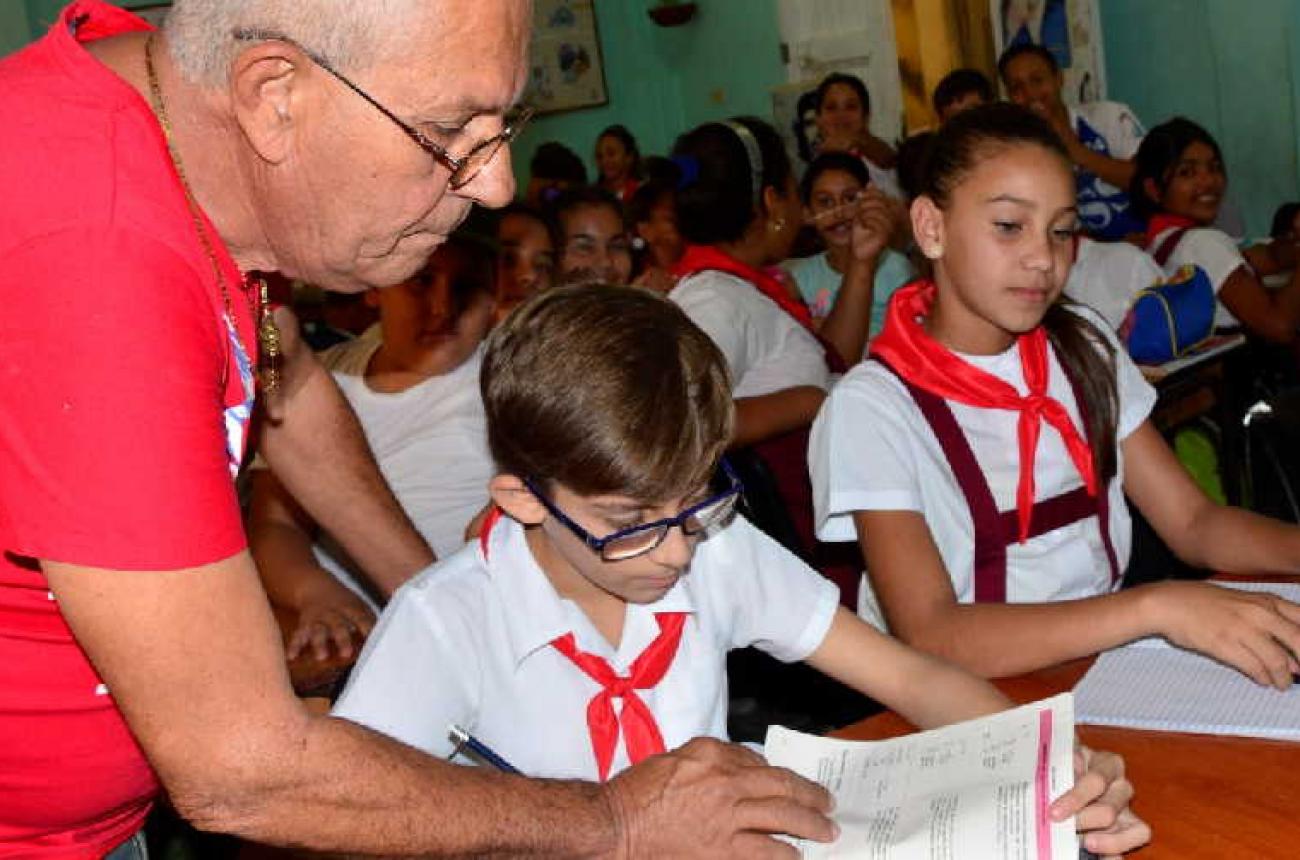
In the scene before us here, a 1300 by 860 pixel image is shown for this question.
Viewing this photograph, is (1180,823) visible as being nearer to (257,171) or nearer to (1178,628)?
(1178,628)

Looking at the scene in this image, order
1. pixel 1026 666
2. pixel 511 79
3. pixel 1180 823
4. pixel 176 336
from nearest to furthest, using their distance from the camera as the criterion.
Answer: pixel 176 336
pixel 511 79
pixel 1180 823
pixel 1026 666

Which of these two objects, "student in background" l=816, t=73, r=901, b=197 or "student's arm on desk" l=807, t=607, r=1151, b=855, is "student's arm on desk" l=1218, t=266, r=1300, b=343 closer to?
"student in background" l=816, t=73, r=901, b=197

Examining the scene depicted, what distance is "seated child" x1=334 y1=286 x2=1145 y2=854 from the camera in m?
1.43

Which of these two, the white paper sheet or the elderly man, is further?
the white paper sheet

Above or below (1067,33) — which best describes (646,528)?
below

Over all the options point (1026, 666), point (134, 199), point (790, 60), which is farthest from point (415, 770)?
point (790, 60)

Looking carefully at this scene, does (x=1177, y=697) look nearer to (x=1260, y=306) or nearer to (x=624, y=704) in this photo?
(x=624, y=704)

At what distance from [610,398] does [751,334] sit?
6.96 ft

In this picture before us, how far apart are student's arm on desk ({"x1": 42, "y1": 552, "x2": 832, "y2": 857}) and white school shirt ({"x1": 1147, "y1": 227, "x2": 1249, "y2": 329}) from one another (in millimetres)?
3696

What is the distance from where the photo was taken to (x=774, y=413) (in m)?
3.23

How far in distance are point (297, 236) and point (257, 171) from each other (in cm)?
6

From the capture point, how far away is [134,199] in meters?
0.98

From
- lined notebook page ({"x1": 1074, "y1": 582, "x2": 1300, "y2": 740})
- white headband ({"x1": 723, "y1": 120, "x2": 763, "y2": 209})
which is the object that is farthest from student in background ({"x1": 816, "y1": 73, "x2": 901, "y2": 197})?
lined notebook page ({"x1": 1074, "y1": 582, "x2": 1300, "y2": 740})

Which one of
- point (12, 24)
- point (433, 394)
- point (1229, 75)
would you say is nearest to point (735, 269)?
point (433, 394)
